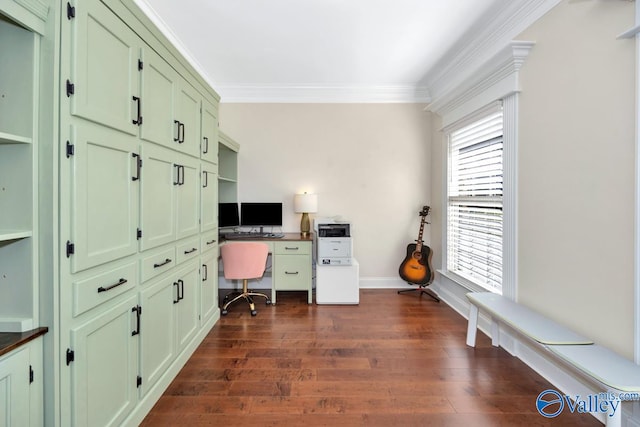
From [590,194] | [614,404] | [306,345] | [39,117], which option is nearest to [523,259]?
[590,194]

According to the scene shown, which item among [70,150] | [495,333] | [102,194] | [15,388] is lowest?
[495,333]

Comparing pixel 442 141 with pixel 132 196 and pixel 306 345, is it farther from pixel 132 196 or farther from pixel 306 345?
pixel 132 196

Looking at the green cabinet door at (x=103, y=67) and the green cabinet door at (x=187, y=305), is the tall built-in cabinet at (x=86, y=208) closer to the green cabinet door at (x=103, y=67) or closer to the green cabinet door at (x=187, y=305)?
the green cabinet door at (x=103, y=67)

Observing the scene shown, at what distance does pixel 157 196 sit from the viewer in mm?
1842

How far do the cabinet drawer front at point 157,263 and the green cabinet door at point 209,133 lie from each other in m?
0.96

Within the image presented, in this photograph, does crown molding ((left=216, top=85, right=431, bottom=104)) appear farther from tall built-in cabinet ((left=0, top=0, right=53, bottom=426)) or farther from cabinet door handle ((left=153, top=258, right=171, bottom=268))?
tall built-in cabinet ((left=0, top=0, right=53, bottom=426))

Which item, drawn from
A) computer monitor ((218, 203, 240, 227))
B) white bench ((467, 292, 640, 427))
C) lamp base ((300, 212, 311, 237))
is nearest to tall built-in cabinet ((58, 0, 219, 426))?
computer monitor ((218, 203, 240, 227))

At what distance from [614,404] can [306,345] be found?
194 cm

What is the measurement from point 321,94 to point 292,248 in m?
2.19

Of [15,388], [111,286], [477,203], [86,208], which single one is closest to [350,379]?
[111,286]

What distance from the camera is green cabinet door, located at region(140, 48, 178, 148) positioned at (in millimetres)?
1698

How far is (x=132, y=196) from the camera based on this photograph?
62.7 inches

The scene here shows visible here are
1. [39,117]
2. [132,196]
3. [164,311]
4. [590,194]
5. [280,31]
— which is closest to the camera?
[39,117]

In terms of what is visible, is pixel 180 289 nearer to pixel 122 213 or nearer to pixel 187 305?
pixel 187 305
